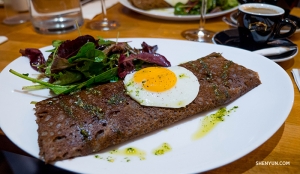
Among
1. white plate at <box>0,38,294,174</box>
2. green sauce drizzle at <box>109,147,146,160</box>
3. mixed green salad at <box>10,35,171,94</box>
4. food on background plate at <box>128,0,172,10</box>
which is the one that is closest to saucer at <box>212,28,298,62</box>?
white plate at <box>0,38,294,174</box>

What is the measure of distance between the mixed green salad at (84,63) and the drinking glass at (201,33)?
83cm

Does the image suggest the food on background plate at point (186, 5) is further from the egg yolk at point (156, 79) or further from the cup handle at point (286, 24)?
the egg yolk at point (156, 79)

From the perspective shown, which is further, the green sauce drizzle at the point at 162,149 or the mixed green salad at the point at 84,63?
the mixed green salad at the point at 84,63

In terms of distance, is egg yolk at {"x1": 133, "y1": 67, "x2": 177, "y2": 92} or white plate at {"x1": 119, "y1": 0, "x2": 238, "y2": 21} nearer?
egg yolk at {"x1": 133, "y1": 67, "x2": 177, "y2": 92}

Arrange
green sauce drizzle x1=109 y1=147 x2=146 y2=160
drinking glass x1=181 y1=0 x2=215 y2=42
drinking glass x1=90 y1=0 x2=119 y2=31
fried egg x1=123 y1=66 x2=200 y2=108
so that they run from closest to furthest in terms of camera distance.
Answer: green sauce drizzle x1=109 y1=147 x2=146 y2=160 < fried egg x1=123 y1=66 x2=200 y2=108 < drinking glass x1=181 y1=0 x2=215 y2=42 < drinking glass x1=90 y1=0 x2=119 y2=31

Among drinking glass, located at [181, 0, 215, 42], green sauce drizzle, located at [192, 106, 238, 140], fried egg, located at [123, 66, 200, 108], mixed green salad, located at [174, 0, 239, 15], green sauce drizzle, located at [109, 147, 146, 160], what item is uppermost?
mixed green salad, located at [174, 0, 239, 15]

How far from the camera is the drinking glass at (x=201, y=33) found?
287 cm

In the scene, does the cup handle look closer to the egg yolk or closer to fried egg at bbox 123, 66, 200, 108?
fried egg at bbox 123, 66, 200, 108

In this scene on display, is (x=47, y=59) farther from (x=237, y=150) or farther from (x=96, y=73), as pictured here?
(x=237, y=150)

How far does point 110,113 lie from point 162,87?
359mm

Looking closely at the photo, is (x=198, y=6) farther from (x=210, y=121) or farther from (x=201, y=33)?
(x=210, y=121)

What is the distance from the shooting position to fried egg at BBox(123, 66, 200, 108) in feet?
5.10

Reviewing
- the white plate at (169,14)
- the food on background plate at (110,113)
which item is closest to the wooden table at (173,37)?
the white plate at (169,14)

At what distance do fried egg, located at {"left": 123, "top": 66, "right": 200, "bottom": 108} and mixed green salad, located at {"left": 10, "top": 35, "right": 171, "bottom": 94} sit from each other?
279mm
